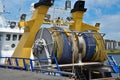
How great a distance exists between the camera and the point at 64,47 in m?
15.1

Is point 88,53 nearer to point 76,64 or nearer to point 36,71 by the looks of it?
point 76,64

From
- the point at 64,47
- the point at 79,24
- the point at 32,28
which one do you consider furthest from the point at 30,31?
the point at 79,24

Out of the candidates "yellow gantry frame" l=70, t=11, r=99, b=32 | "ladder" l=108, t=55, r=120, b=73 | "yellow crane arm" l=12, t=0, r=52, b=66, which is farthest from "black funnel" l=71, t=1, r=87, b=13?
"ladder" l=108, t=55, r=120, b=73

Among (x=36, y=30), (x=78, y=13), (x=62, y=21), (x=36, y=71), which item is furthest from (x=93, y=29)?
(x=36, y=71)

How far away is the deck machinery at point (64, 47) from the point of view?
50.0 feet

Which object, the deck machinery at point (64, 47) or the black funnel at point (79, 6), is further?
the black funnel at point (79, 6)

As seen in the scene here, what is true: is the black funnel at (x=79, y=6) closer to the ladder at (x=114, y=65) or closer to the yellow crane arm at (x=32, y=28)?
the yellow crane arm at (x=32, y=28)

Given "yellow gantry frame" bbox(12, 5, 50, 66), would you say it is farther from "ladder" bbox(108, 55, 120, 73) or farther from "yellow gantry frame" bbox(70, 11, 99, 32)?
"ladder" bbox(108, 55, 120, 73)

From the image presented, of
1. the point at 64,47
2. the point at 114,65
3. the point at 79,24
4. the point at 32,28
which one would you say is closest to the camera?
the point at 64,47

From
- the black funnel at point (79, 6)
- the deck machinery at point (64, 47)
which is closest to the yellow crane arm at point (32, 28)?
the deck machinery at point (64, 47)

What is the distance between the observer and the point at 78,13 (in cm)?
1769

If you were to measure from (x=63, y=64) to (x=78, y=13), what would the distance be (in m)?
3.81

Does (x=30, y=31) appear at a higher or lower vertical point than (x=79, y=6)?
lower

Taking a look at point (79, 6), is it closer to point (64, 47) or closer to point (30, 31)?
point (64, 47)
